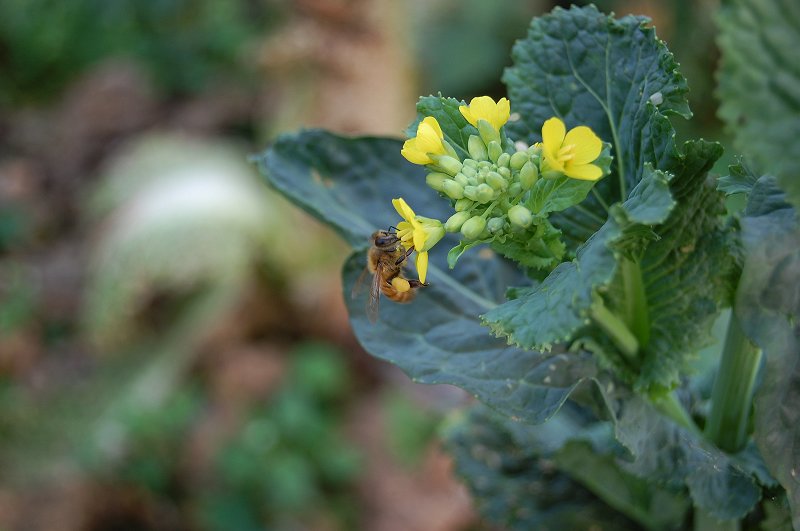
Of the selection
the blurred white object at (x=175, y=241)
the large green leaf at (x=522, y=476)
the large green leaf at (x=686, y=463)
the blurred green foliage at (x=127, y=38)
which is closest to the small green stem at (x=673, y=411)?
the large green leaf at (x=686, y=463)

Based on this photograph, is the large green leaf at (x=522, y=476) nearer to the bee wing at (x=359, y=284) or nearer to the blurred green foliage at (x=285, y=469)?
the bee wing at (x=359, y=284)

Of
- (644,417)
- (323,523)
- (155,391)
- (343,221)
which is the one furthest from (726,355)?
A: (155,391)

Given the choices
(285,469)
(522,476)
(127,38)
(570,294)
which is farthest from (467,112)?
(127,38)

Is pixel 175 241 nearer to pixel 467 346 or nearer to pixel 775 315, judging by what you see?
pixel 467 346

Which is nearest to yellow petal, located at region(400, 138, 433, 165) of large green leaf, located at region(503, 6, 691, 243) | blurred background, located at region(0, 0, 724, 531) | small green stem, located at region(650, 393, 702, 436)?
large green leaf, located at region(503, 6, 691, 243)

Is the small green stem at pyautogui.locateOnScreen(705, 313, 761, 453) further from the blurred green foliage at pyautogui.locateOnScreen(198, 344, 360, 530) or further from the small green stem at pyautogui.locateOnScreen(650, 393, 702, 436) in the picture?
Answer: the blurred green foliage at pyautogui.locateOnScreen(198, 344, 360, 530)
